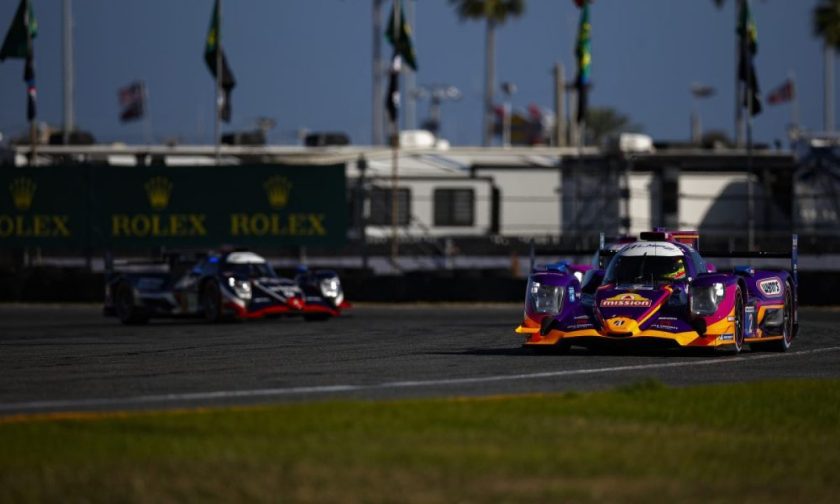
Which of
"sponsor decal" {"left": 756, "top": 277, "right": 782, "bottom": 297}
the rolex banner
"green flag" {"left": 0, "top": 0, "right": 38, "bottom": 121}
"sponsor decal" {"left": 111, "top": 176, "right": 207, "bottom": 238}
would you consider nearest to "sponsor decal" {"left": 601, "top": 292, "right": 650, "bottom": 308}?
"sponsor decal" {"left": 756, "top": 277, "right": 782, "bottom": 297}

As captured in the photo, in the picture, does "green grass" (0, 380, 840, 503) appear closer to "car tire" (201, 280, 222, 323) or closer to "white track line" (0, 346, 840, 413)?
"white track line" (0, 346, 840, 413)

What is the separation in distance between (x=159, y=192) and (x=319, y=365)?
75.5 feet

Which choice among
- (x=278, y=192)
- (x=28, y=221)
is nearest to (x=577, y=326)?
(x=278, y=192)

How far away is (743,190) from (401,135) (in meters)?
10.6

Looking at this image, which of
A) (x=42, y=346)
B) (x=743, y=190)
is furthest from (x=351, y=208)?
(x=42, y=346)

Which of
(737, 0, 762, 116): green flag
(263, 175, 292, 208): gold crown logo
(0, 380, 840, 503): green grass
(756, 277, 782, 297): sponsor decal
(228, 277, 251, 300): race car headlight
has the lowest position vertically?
(0, 380, 840, 503): green grass

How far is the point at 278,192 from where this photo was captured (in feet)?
120

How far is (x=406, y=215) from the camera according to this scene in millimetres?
44844

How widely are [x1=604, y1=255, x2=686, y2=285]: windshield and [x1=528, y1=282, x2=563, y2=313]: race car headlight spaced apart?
835 millimetres

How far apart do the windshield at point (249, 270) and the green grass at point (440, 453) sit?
617 inches

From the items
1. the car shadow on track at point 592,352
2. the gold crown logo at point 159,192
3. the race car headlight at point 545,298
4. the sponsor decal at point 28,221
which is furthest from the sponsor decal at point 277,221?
the race car headlight at point 545,298

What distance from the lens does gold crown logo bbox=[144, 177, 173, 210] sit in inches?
1463

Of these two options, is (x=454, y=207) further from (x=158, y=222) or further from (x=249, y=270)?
(x=249, y=270)

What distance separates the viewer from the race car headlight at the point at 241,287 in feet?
85.3
